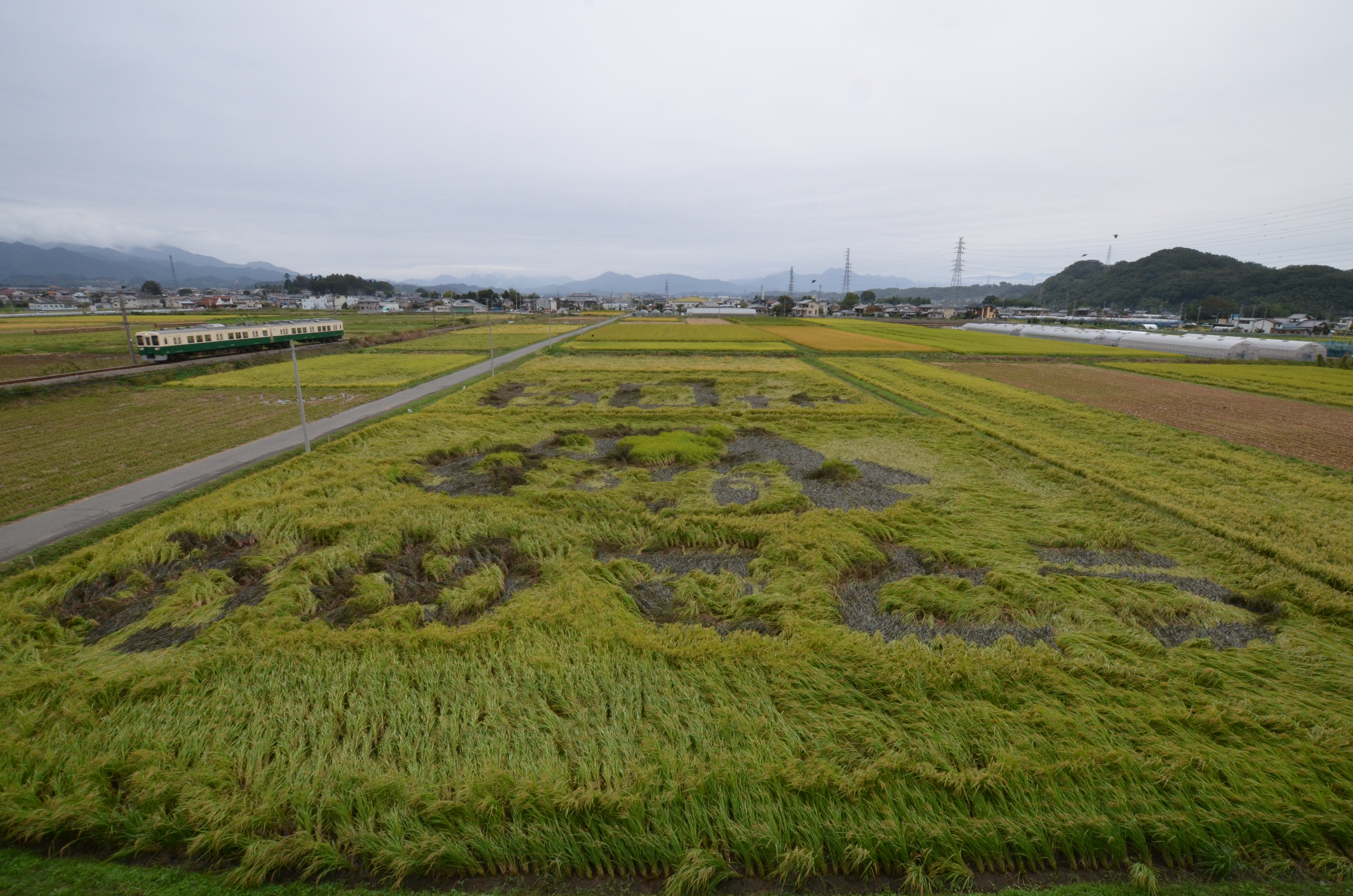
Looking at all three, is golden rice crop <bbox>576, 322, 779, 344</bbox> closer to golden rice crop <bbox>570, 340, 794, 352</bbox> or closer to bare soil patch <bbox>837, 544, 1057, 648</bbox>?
golden rice crop <bbox>570, 340, 794, 352</bbox>

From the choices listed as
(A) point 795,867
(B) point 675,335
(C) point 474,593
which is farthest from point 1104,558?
(B) point 675,335

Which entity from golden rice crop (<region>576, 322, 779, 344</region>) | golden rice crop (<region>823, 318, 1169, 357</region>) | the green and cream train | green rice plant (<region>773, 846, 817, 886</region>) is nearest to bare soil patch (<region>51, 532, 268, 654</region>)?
green rice plant (<region>773, 846, 817, 886</region>)

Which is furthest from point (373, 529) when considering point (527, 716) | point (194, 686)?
point (527, 716)

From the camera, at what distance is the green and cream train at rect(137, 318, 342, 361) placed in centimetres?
3494

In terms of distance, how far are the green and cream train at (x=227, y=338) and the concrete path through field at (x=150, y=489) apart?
71.8ft

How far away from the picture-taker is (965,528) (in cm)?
1238

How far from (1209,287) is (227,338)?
20580 centimetres

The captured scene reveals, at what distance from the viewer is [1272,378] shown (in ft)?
125

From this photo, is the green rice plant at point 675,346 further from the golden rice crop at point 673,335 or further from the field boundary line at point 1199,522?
the field boundary line at point 1199,522

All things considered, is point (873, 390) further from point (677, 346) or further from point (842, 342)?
point (842, 342)

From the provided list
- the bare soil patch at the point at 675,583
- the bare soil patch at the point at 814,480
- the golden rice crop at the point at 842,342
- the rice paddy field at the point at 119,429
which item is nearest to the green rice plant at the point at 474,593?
the bare soil patch at the point at 675,583

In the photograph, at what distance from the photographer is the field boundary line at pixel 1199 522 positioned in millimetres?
10156

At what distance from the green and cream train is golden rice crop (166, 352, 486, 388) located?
407cm

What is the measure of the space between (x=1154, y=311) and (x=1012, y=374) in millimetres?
160761
